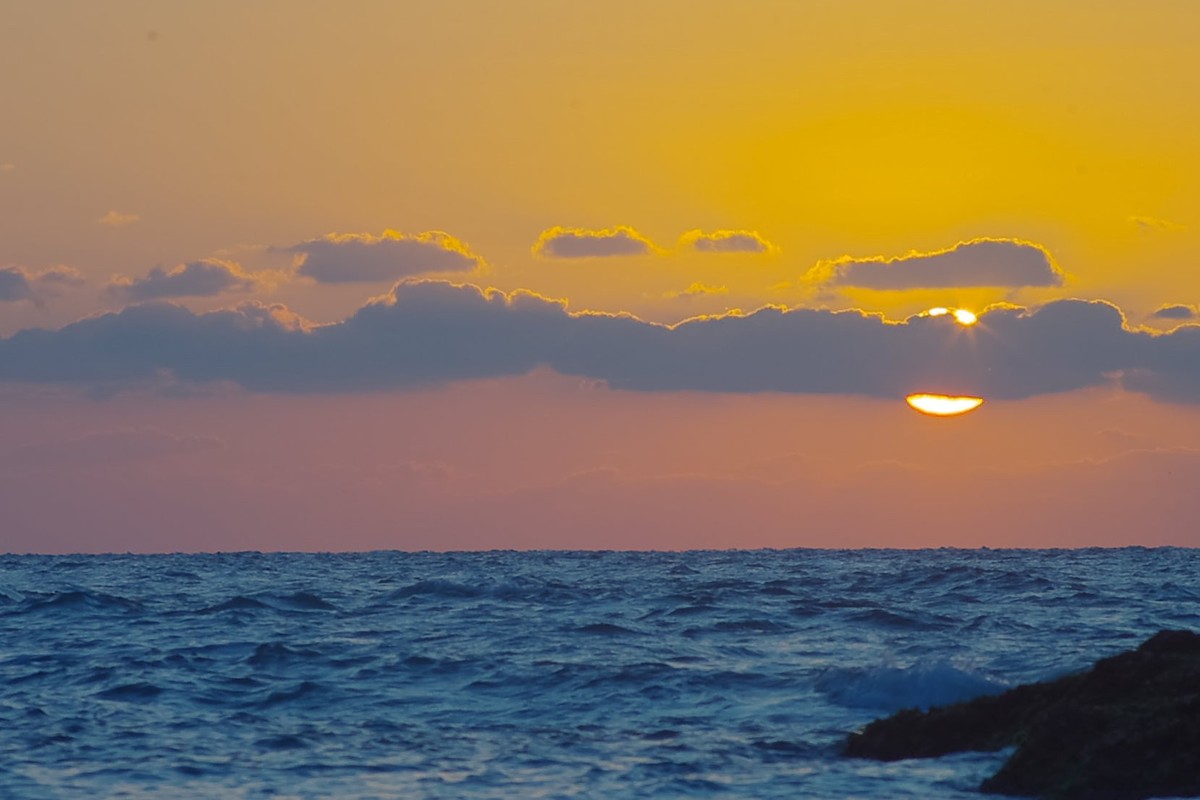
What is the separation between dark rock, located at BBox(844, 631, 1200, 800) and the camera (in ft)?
47.8

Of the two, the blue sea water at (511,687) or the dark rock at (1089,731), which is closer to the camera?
the dark rock at (1089,731)

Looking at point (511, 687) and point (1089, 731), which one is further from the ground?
point (1089, 731)

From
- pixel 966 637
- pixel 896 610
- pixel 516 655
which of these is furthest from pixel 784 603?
pixel 516 655

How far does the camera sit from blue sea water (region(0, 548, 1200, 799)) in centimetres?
1673

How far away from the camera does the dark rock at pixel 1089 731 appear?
47.8 ft

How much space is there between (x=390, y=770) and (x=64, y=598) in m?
29.4

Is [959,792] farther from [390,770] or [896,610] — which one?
[896,610]

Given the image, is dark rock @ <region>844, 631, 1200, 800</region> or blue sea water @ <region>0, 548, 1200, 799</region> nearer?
dark rock @ <region>844, 631, 1200, 800</region>

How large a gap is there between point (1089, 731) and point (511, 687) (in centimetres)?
1103

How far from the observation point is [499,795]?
15812mm

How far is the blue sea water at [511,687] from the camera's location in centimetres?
1673

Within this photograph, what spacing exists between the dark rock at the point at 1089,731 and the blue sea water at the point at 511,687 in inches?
22.4

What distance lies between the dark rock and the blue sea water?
0.57 meters

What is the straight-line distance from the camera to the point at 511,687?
24.2 metres
